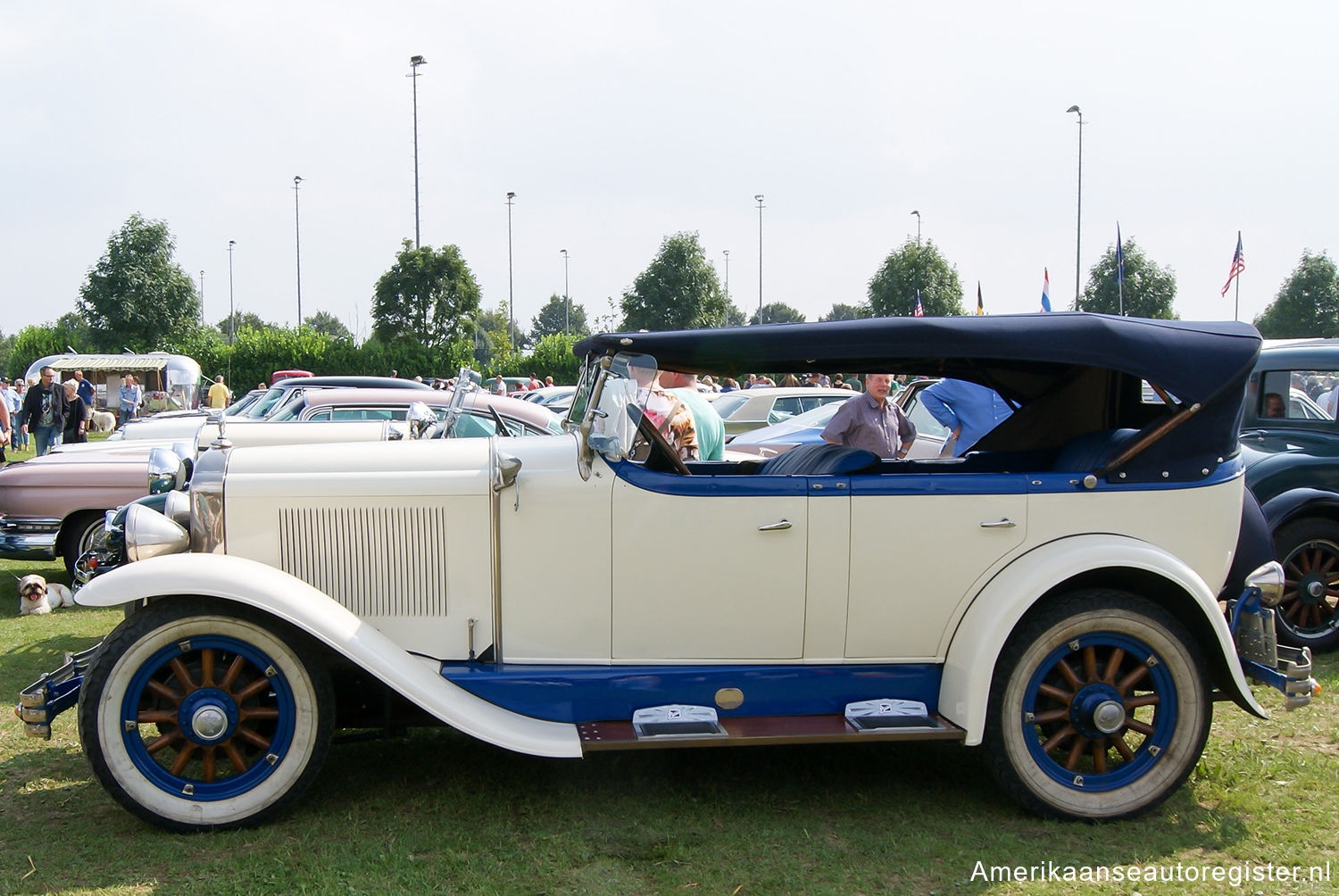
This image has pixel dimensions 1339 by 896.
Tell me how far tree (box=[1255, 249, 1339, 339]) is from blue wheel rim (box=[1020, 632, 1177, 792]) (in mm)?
42254

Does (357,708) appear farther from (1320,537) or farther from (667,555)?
(1320,537)

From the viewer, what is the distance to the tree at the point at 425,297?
37.5m

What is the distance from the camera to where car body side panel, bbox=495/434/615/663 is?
11.8ft

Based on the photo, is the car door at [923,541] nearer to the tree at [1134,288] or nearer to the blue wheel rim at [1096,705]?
the blue wheel rim at [1096,705]

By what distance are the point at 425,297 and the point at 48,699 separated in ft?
117

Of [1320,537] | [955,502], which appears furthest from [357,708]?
[1320,537]

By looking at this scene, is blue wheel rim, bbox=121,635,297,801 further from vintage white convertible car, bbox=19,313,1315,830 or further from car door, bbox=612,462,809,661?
car door, bbox=612,462,809,661

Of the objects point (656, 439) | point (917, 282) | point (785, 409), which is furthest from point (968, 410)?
point (917, 282)

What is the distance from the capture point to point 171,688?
A: 346 cm

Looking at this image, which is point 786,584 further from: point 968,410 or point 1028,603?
point 968,410

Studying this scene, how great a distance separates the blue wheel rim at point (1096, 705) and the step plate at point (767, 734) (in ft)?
1.19

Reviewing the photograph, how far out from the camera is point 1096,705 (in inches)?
142

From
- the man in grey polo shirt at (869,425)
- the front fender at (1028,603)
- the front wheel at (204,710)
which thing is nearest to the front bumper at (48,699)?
the front wheel at (204,710)

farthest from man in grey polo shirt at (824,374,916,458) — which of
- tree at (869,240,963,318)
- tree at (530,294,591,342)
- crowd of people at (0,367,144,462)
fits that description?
tree at (530,294,591,342)
